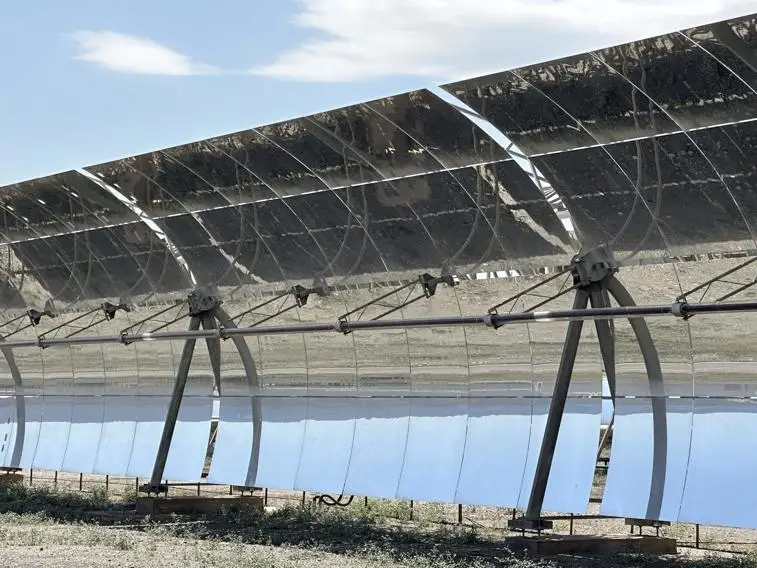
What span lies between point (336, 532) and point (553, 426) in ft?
16.8

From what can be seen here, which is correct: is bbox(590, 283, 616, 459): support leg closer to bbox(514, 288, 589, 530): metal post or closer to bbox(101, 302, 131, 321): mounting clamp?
bbox(514, 288, 589, 530): metal post

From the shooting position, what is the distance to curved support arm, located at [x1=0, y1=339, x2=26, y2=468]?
1422 inches

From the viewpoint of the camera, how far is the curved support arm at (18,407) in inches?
1422

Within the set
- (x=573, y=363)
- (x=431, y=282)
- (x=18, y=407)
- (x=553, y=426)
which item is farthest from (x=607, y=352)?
(x=18, y=407)

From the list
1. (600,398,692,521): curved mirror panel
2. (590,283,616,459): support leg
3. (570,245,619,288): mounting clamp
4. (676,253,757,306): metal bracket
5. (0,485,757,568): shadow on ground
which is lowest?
(0,485,757,568): shadow on ground

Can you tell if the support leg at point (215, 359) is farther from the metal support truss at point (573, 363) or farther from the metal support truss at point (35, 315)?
the metal support truss at point (573, 363)

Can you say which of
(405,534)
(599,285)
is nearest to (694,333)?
(599,285)

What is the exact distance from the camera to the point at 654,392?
20.9m

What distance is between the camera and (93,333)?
33094 mm

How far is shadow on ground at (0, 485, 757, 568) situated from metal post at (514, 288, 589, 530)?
660 mm

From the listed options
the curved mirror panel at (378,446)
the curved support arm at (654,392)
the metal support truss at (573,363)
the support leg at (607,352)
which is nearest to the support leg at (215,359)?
the curved mirror panel at (378,446)

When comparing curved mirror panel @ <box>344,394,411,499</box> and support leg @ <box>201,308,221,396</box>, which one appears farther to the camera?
support leg @ <box>201,308,221,396</box>

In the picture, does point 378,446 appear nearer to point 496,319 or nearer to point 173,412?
point 173,412

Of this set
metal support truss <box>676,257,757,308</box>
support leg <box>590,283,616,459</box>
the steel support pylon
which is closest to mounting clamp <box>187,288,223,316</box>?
the steel support pylon
